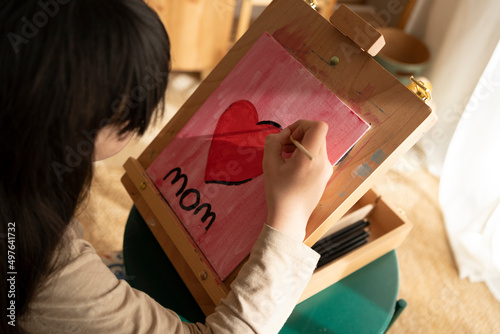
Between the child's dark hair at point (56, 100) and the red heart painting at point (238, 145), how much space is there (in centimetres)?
21

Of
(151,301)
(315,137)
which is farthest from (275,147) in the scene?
(151,301)

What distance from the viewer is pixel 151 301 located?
70cm

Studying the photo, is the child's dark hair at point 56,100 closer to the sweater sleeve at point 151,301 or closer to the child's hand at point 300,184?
the sweater sleeve at point 151,301

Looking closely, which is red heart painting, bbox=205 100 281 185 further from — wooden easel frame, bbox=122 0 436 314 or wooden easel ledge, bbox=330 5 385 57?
wooden easel ledge, bbox=330 5 385 57

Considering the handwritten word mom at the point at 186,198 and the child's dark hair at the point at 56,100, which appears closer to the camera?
the child's dark hair at the point at 56,100

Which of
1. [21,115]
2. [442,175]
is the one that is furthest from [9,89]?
[442,175]

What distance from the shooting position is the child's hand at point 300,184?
67 centimetres

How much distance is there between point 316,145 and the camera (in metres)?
0.67

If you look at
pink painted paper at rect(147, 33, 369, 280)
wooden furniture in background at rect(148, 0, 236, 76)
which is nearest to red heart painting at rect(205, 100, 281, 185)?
pink painted paper at rect(147, 33, 369, 280)

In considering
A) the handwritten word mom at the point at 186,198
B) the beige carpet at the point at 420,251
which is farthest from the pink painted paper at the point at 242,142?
the beige carpet at the point at 420,251

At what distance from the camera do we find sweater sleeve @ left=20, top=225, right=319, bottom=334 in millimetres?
631

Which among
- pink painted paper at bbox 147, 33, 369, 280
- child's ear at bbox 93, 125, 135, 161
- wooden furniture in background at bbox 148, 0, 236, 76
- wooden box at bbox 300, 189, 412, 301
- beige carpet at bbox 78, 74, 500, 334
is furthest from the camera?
wooden furniture in background at bbox 148, 0, 236, 76

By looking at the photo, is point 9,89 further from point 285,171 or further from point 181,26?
point 181,26

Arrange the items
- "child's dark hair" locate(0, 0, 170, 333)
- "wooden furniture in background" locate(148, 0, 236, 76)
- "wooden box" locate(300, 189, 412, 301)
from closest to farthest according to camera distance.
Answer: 1. "child's dark hair" locate(0, 0, 170, 333)
2. "wooden box" locate(300, 189, 412, 301)
3. "wooden furniture in background" locate(148, 0, 236, 76)
